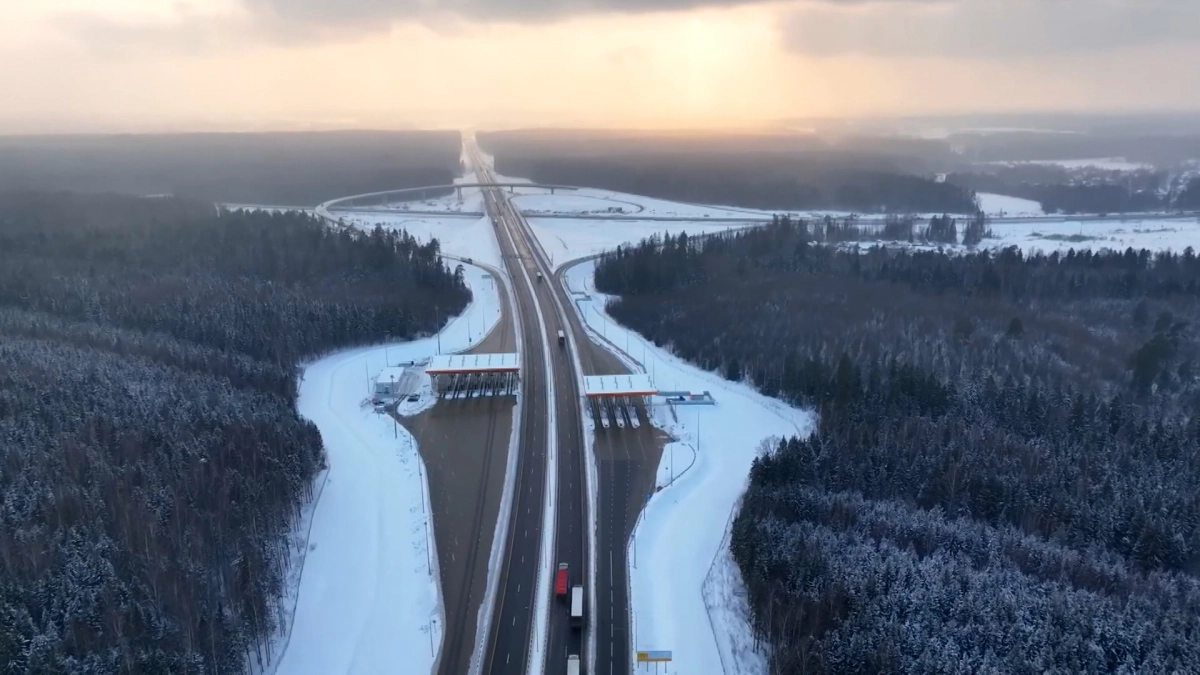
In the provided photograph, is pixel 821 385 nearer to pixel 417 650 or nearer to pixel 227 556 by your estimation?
pixel 417 650

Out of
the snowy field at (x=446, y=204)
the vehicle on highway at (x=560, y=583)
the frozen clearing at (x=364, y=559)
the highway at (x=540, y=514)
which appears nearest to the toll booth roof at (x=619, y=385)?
the highway at (x=540, y=514)

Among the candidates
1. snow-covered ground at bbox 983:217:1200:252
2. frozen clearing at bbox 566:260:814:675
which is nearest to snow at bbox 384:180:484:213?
snow-covered ground at bbox 983:217:1200:252

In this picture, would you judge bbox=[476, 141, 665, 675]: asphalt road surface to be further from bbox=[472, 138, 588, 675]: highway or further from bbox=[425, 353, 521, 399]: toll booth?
bbox=[425, 353, 521, 399]: toll booth

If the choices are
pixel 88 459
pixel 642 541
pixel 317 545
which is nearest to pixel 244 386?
pixel 88 459

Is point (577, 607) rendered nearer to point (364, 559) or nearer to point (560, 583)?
point (560, 583)

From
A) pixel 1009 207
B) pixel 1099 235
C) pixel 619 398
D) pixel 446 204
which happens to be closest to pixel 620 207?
pixel 446 204

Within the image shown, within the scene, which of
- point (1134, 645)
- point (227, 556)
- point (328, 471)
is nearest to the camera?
point (1134, 645)
